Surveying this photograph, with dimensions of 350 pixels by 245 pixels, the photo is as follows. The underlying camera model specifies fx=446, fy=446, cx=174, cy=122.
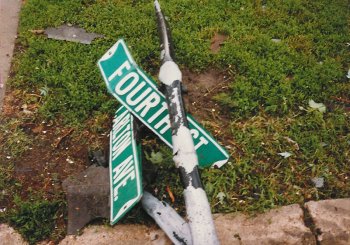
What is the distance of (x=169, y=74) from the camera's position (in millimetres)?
2709

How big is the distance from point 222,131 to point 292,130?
572 mm

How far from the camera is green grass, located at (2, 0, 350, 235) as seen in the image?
328 centimetres

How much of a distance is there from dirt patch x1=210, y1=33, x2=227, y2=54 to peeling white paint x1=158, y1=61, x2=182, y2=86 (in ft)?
5.60

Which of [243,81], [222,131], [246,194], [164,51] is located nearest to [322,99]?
[243,81]

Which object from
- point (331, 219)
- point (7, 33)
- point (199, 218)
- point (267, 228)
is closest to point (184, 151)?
point (199, 218)

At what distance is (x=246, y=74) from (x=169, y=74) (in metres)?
1.57

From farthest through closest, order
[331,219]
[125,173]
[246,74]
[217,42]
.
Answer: [217,42]
[246,74]
[331,219]
[125,173]

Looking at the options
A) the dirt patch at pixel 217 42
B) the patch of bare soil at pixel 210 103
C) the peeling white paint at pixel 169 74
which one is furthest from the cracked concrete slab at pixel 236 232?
the dirt patch at pixel 217 42

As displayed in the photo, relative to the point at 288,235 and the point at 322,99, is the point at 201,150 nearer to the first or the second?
the point at 288,235

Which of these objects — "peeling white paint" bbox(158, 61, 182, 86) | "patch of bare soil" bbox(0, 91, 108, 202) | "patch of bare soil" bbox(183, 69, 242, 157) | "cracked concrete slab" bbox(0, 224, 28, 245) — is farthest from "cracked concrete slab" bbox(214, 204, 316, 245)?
"cracked concrete slab" bbox(0, 224, 28, 245)

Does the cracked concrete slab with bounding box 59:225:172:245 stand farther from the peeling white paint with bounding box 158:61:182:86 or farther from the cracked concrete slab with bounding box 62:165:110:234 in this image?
the peeling white paint with bounding box 158:61:182:86

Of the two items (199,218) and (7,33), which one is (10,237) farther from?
(7,33)

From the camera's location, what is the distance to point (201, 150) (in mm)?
2822

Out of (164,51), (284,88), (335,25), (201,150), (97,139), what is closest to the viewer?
(201,150)
